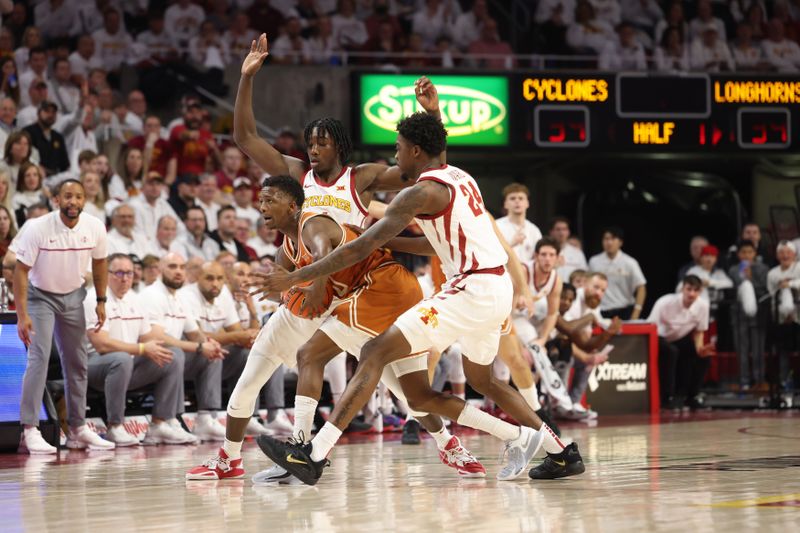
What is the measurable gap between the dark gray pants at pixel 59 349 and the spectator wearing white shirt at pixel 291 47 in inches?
286

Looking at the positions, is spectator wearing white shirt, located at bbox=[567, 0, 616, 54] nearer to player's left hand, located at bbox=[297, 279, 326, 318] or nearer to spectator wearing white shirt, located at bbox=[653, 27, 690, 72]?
spectator wearing white shirt, located at bbox=[653, 27, 690, 72]

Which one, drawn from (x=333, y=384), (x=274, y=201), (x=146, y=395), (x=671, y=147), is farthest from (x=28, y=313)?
(x=671, y=147)

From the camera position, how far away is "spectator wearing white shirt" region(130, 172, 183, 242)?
39.2ft

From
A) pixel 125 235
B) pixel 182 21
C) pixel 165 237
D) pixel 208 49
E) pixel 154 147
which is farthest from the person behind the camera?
pixel 182 21

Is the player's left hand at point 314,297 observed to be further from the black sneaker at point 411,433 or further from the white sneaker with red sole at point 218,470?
the black sneaker at point 411,433

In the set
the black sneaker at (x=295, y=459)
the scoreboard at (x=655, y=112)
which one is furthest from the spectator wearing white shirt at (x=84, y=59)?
the black sneaker at (x=295, y=459)

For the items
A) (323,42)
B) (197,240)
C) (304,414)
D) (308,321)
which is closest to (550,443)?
(304,414)

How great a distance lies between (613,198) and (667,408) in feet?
19.6

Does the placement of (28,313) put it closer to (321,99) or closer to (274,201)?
(274,201)

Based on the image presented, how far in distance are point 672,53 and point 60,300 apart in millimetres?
10934

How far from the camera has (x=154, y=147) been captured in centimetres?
1332

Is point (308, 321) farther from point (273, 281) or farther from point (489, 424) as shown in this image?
point (489, 424)

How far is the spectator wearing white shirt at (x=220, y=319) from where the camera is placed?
9844mm

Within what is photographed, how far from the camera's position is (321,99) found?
49.8 ft
